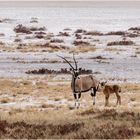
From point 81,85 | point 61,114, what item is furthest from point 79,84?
point 61,114

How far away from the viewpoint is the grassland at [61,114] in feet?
47.9

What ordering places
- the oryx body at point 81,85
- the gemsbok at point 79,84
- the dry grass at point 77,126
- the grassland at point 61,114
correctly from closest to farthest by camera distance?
1. the dry grass at point 77,126
2. the grassland at point 61,114
3. the gemsbok at point 79,84
4. the oryx body at point 81,85

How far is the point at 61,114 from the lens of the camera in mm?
18125

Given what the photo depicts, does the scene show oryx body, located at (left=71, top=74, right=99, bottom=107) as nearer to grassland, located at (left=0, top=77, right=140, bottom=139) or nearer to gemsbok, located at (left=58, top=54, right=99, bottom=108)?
gemsbok, located at (left=58, top=54, right=99, bottom=108)

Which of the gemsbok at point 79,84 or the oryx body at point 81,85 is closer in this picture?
the gemsbok at point 79,84

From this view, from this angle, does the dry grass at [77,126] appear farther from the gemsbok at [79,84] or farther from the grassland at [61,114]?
the gemsbok at [79,84]

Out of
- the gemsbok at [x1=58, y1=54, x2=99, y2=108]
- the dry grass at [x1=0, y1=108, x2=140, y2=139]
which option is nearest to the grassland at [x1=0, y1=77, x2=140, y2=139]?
the dry grass at [x1=0, y1=108, x2=140, y2=139]

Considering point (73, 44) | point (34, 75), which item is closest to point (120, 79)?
point (34, 75)

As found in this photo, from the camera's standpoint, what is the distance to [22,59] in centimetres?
4012

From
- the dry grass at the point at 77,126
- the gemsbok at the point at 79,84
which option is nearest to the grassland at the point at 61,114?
the dry grass at the point at 77,126

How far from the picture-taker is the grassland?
14.6 meters

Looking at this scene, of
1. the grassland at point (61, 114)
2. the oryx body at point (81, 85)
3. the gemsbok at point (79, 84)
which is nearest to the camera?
the grassland at point (61, 114)

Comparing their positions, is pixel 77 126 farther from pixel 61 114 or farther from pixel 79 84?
pixel 79 84

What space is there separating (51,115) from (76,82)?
194 cm
